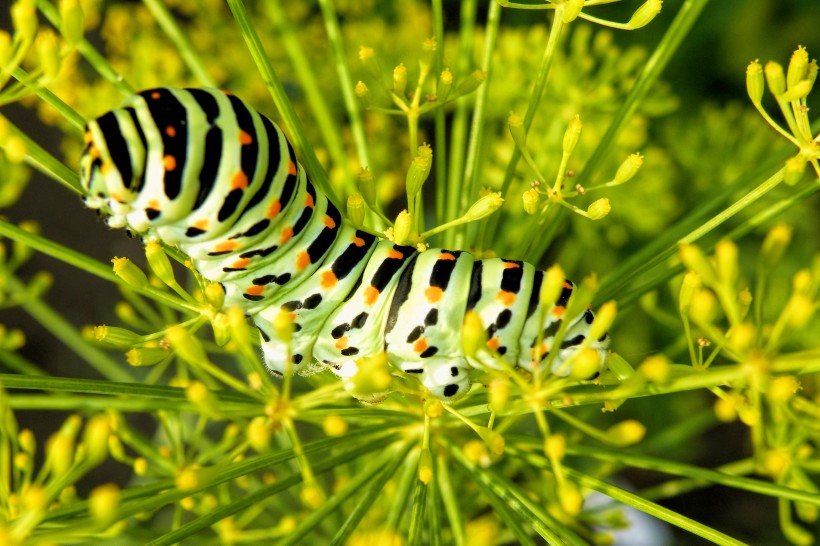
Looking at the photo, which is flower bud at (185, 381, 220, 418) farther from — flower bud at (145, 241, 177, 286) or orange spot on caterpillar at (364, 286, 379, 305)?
orange spot on caterpillar at (364, 286, 379, 305)

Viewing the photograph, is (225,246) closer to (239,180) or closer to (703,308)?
(239,180)

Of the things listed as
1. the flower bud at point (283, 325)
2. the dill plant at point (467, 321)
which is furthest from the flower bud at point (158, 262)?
the flower bud at point (283, 325)

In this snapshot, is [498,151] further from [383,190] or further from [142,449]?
[142,449]

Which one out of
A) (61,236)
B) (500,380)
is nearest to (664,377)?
(500,380)

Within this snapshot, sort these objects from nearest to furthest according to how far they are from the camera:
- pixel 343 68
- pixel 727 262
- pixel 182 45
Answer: pixel 727 262 < pixel 343 68 < pixel 182 45

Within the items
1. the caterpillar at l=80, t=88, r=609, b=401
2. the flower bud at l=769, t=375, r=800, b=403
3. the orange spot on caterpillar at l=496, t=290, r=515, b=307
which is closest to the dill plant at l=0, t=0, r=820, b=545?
the flower bud at l=769, t=375, r=800, b=403

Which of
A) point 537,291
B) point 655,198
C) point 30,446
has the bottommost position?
point 30,446

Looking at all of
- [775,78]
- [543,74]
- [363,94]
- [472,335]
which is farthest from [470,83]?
[472,335]
